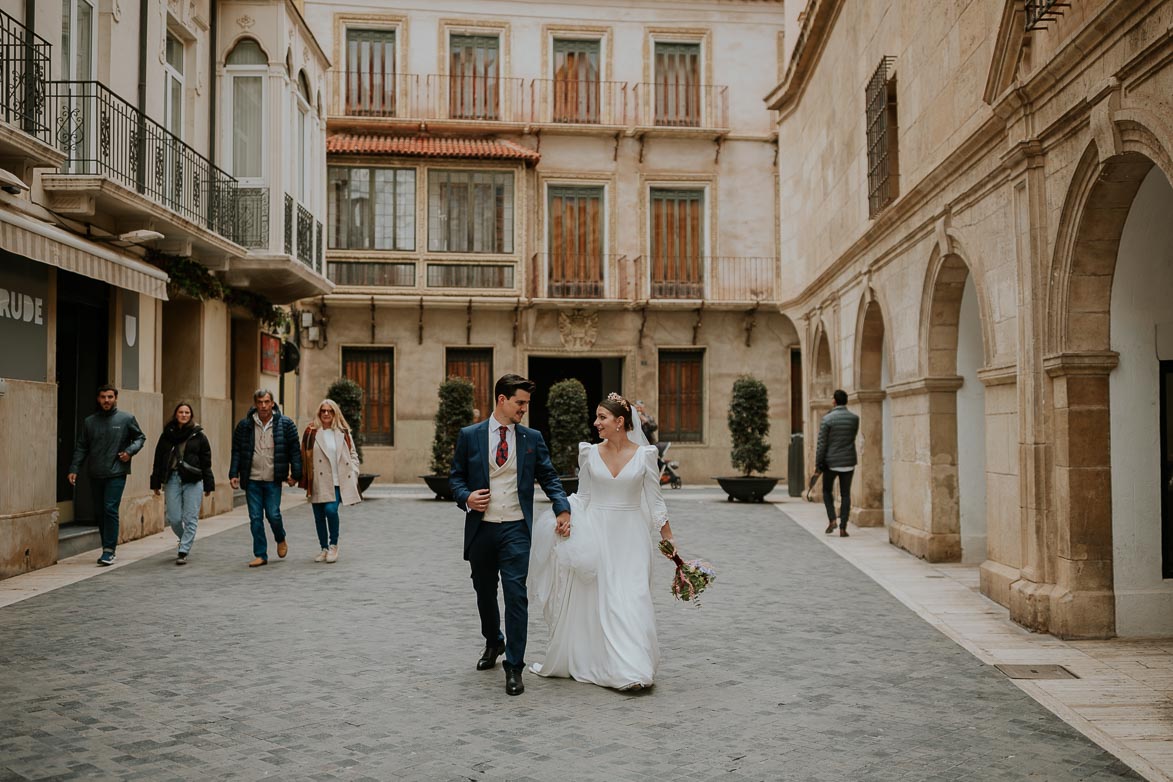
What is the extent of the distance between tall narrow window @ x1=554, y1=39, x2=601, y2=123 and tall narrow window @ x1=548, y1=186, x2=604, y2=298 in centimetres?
192

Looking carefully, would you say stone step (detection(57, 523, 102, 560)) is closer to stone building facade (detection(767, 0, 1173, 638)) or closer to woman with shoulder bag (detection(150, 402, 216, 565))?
woman with shoulder bag (detection(150, 402, 216, 565))

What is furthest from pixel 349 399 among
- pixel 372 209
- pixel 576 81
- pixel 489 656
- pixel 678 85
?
pixel 489 656

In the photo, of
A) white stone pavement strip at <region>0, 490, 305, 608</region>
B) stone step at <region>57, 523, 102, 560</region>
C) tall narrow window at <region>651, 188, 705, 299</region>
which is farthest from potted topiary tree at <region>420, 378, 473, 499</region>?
stone step at <region>57, 523, 102, 560</region>

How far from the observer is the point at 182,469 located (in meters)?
12.9

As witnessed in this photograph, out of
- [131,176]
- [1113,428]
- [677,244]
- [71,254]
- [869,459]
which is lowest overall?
[869,459]

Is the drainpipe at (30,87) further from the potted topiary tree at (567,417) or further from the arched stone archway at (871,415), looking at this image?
the potted topiary tree at (567,417)

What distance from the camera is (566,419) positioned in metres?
23.4

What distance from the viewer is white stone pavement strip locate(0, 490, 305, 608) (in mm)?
10680

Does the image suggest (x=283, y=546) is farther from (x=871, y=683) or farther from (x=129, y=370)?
(x=871, y=683)

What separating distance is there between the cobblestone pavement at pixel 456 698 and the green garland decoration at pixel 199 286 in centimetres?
687

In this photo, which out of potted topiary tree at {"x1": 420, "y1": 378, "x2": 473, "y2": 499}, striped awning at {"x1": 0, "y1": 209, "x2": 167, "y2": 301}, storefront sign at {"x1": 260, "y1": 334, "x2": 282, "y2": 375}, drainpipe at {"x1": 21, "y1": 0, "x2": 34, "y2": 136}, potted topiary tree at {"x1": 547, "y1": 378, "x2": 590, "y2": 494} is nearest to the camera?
striped awning at {"x1": 0, "y1": 209, "x2": 167, "y2": 301}

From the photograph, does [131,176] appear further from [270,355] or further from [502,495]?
[502,495]

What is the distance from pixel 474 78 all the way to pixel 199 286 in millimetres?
13638

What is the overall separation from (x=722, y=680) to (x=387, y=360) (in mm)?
22426
